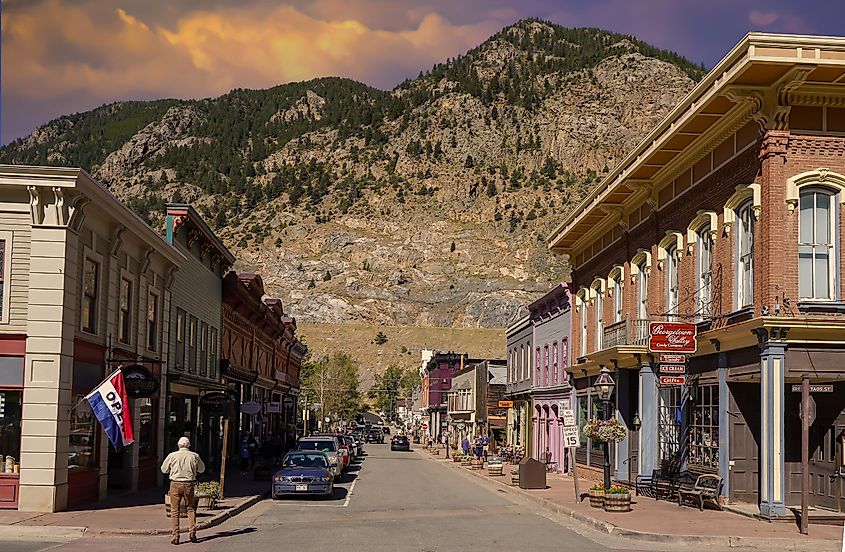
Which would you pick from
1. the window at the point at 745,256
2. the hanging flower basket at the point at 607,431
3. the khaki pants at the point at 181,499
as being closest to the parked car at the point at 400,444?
the hanging flower basket at the point at 607,431

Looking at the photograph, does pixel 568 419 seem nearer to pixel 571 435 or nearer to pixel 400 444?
pixel 571 435

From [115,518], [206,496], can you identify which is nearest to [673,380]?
[206,496]

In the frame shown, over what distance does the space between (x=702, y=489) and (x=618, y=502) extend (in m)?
2.20

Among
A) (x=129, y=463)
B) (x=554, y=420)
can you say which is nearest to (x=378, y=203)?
(x=554, y=420)

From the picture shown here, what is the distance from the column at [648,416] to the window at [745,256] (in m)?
6.32

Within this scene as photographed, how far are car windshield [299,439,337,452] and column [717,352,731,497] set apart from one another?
18610mm

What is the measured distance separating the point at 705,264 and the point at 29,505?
17.6m

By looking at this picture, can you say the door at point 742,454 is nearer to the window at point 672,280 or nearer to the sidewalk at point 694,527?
the sidewalk at point 694,527

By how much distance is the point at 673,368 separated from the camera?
87.9 ft

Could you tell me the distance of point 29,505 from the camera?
2192 cm

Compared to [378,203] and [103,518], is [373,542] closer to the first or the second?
[103,518]

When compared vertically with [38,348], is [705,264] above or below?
above

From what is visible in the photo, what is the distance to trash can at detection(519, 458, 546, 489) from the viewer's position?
34.2m

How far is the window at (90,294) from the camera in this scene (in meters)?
24.7
